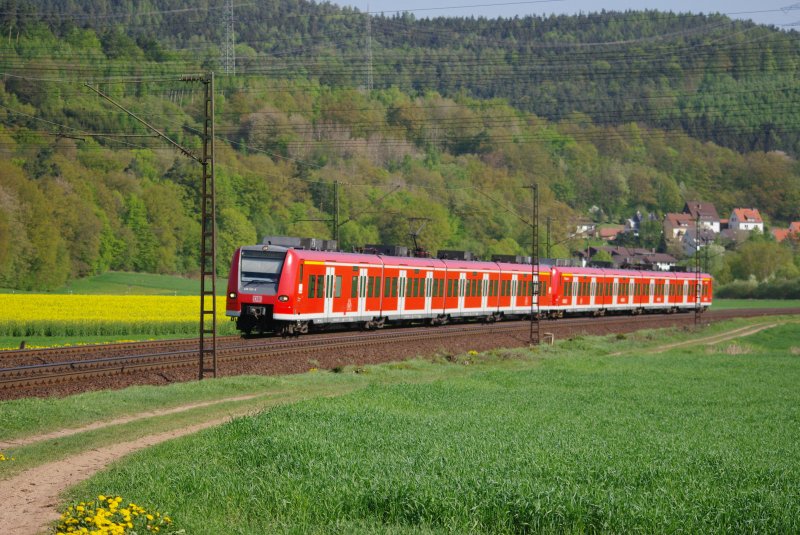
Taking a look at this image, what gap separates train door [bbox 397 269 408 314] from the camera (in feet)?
165

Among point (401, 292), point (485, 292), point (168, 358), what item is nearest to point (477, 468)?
point (168, 358)

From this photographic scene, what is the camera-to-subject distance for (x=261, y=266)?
40.0 m

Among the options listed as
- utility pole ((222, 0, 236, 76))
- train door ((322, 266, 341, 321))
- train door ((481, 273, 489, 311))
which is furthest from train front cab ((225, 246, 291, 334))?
utility pole ((222, 0, 236, 76))

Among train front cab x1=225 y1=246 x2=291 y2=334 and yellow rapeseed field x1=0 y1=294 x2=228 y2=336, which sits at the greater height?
train front cab x1=225 y1=246 x2=291 y2=334

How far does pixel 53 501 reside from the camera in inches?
540

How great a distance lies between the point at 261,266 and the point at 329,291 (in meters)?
4.01

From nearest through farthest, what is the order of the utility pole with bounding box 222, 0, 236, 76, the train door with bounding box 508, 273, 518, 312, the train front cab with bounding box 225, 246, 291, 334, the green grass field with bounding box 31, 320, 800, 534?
the green grass field with bounding box 31, 320, 800, 534 < the train front cab with bounding box 225, 246, 291, 334 < the train door with bounding box 508, 273, 518, 312 < the utility pole with bounding box 222, 0, 236, 76

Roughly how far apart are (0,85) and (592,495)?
10582 cm

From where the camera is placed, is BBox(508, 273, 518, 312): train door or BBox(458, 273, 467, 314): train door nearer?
BBox(458, 273, 467, 314): train door

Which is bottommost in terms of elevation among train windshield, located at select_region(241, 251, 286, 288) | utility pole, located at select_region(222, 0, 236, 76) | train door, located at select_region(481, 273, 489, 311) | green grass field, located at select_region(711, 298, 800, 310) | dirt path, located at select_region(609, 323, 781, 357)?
green grass field, located at select_region(711, 298, 800, 310)

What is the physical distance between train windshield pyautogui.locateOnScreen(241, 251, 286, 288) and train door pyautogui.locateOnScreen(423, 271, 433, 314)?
47.0 feet

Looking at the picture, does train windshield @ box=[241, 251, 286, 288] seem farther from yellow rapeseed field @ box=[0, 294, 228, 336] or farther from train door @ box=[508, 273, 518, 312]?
train door @ box=[508, 273, 518, 312]

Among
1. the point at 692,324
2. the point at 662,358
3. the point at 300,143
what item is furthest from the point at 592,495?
the point at 300,143

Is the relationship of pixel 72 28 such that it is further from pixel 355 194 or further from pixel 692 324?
pixel 692 324
